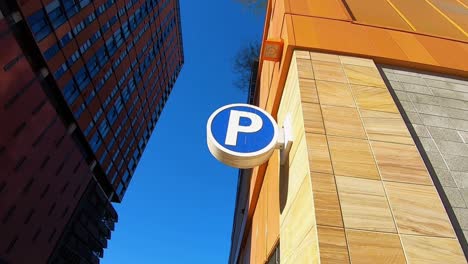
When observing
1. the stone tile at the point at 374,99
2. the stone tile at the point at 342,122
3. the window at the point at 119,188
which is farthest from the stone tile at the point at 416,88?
the window at the point at 119,188

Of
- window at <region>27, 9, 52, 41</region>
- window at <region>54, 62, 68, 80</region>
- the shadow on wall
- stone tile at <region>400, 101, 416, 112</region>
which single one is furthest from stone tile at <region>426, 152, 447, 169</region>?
window at <region>54, 62, 68, 80</region>

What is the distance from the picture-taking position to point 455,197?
117 inches

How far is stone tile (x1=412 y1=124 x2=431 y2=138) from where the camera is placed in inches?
140

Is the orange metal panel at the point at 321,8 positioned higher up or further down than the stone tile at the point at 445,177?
higher up

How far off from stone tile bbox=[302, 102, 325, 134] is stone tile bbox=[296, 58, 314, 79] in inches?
21.2

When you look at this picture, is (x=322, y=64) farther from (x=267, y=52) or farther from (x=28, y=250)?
(x=28, y=250)

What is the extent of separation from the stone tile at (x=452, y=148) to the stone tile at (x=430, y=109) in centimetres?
51

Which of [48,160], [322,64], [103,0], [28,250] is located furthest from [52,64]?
[322,64]

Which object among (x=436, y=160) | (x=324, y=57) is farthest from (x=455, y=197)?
(x=324, y=57)

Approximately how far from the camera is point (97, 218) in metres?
39.5

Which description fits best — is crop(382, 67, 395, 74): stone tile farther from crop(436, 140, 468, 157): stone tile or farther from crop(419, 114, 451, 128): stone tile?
crop(436, 140, 468, 157): stone tile

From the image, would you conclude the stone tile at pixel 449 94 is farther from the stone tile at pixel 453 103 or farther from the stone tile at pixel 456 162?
the stone tile at pixel 456 162

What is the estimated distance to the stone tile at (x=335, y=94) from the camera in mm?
3531

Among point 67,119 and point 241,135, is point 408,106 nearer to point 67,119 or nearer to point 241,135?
point 241,135
